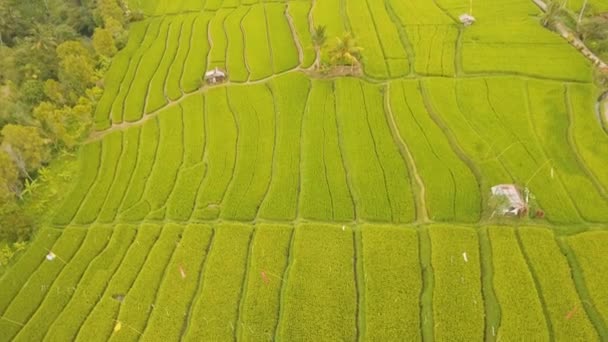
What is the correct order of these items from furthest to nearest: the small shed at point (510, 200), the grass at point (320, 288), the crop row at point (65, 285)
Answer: the small shed at point (510, 200), the crop row at point (65, 285), the grass at point (320, 288)

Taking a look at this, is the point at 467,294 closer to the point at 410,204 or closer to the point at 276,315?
the point at 410,204

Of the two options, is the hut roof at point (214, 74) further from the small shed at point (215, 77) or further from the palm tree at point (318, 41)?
the palm tree at point (318, 41)

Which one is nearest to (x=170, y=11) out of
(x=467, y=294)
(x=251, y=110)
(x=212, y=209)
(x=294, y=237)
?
(x=251, y=110)

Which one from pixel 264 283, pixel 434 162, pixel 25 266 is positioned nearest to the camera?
pixel 264 283

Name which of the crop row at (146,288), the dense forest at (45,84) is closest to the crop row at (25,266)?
the dense forest at (45,84)

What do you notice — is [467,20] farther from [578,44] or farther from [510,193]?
[510,193]

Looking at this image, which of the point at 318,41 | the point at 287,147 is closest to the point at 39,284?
the point at 287,147

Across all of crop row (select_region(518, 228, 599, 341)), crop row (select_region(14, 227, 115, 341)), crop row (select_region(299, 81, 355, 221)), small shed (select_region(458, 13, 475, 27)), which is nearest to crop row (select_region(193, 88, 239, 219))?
crop row (select_region(299, 81, 355, 221))
